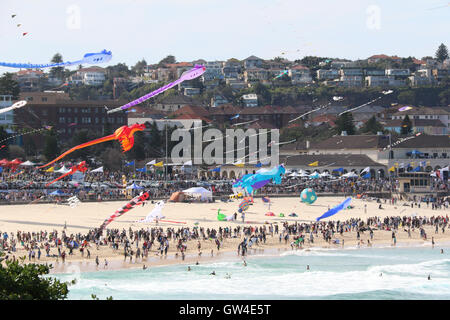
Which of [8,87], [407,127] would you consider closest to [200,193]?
[8,87]

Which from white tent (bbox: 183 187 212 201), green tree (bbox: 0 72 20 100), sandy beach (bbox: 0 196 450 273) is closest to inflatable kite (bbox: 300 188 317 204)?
sandy beach (bbox: 0 196 450 273)

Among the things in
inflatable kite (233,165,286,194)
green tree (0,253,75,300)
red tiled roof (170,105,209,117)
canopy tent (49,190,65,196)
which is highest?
red tiled roof (170,105,209,117)

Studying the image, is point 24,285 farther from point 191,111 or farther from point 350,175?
point 191,111

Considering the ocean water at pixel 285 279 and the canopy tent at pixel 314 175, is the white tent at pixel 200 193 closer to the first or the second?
the canopy tent at pixel 314 175

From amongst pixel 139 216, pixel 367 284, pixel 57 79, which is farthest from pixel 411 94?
pixel 367 284

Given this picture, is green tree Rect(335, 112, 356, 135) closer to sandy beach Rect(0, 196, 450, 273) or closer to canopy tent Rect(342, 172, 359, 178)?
canopy tent Rect(342, 172, 359, 178)
